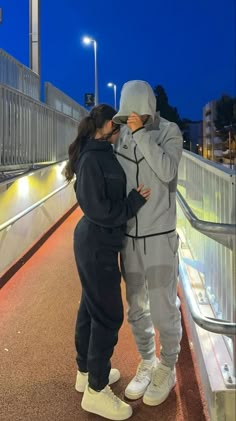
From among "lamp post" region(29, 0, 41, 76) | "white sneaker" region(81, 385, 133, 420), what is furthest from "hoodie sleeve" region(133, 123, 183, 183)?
"lamp post" region(29, 0, 41, 76)

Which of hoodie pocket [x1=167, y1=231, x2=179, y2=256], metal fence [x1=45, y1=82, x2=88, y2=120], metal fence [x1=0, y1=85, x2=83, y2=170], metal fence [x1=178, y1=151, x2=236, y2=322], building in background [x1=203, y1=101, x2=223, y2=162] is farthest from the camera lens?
building in background [x1=203, y1=101, x2=223, y2=162]

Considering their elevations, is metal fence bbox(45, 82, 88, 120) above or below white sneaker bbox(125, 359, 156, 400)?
above

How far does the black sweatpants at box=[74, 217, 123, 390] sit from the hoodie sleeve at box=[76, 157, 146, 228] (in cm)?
9

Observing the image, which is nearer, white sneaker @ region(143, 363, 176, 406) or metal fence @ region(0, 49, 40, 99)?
white sneaker @ region(143, 363, 176, 406)

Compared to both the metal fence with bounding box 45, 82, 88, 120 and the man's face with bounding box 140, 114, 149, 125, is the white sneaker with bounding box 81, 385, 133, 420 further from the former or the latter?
the metal fence with bounding box 45, 82, 88, 120

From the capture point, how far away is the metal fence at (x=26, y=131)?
5.55 m

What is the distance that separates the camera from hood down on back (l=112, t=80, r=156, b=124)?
2.47m

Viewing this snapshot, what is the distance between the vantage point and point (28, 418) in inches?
104

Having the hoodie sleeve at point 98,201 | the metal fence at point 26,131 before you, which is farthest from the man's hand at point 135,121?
the metal fence at point 26,131

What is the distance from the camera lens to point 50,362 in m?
3.29

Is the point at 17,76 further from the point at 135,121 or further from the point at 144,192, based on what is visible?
the point at 144,192

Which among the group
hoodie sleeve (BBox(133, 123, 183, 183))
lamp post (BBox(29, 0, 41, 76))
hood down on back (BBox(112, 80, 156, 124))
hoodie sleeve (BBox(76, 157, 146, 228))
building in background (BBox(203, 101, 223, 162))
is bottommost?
hoodie sleeve (BBox(76, 157, 146, 228))

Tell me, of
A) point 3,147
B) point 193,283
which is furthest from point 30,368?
point 3,147

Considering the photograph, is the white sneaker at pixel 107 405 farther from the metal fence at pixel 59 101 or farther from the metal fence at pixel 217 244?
the metal fence at pixel 59 101
